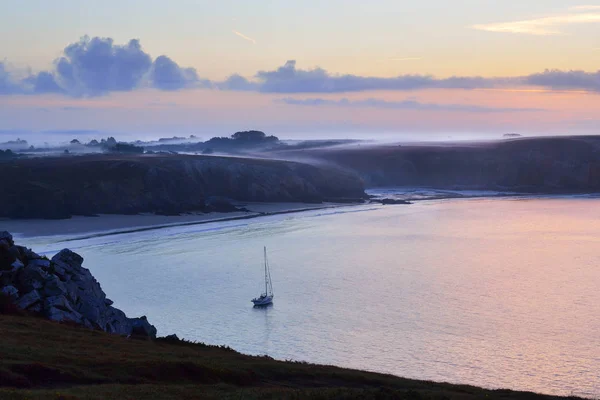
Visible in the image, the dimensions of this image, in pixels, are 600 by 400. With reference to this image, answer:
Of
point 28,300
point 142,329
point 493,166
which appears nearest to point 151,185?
point 142,329

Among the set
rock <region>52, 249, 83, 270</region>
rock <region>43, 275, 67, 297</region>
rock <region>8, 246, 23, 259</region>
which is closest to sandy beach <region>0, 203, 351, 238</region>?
rock <region>52, 249, 83, 270</region>

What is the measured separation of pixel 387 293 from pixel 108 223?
46513 millimetres

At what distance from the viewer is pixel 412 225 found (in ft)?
296

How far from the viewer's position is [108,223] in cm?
8544

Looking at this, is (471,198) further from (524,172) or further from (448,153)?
(448,153)

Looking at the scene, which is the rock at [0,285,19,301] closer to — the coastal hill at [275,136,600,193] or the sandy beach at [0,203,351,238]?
the sandy beach at [0,203,351,238]

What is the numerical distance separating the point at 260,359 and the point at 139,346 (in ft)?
13.5

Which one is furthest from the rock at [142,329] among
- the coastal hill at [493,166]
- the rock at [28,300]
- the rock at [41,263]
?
the coastal hill at [493,166]

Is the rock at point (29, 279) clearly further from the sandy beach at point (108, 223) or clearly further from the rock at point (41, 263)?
the sandy beach at point (108, 223)

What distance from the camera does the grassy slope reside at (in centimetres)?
1795

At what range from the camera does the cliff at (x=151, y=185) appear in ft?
300

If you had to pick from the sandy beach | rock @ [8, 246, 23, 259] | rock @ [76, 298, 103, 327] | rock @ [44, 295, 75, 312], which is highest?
rock @ [8, 246, 23, 259]

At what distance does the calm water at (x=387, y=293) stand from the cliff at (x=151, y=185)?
671 inches

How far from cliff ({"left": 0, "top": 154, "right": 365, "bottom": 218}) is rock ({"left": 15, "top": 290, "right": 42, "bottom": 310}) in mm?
63252
